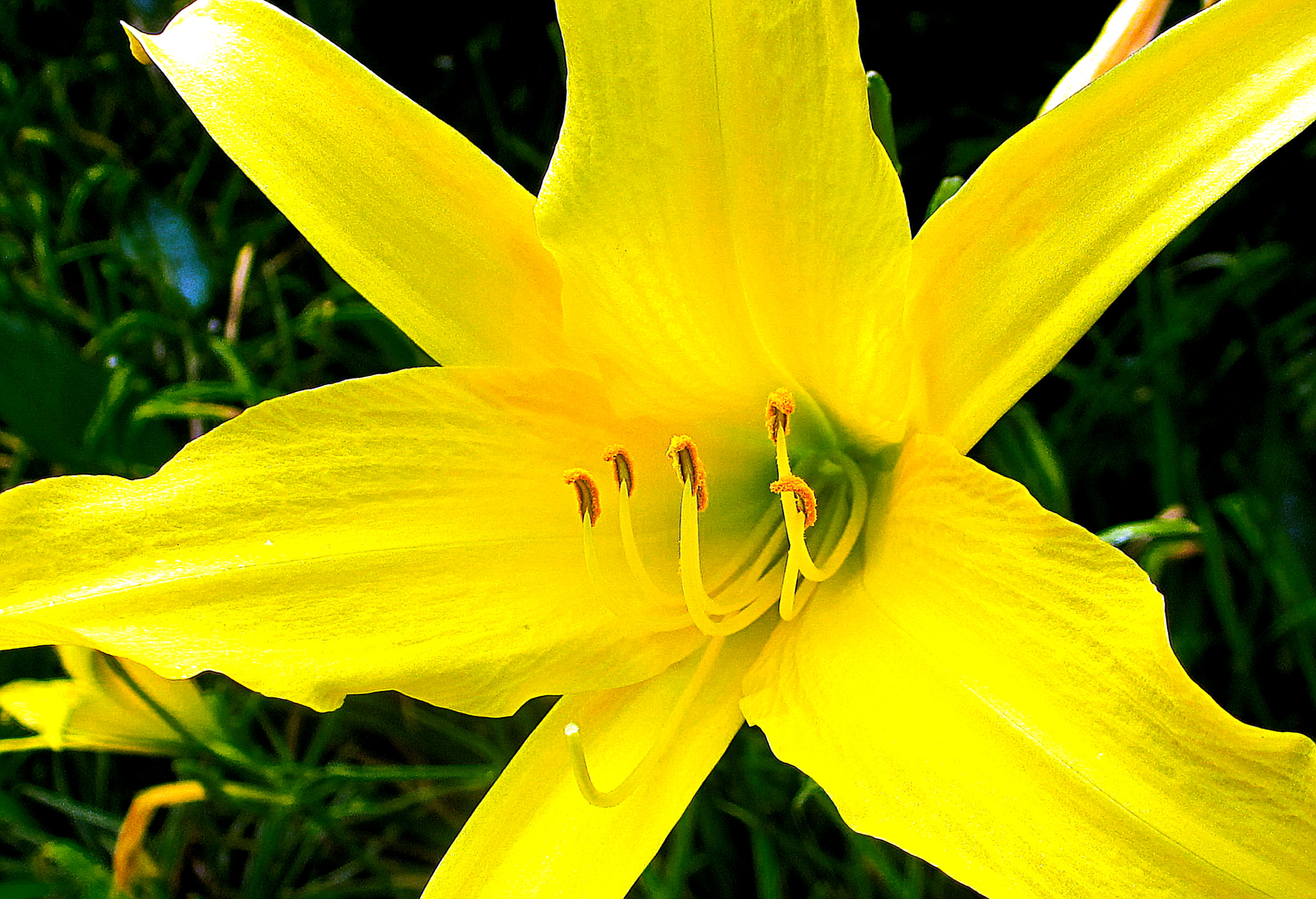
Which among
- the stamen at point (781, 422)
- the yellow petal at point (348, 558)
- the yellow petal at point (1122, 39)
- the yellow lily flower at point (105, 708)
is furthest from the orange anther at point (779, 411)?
the yellow lily flower at point (105, 708)

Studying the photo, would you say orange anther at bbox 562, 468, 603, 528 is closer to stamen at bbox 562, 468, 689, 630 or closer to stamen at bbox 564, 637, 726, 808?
stamen at bbox 562, 468, 689, 630

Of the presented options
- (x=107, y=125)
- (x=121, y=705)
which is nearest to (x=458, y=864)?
(x=121, y=705)

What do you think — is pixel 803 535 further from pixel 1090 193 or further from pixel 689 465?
pixel 1090 193

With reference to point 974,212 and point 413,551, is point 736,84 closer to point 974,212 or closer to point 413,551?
point 974,212

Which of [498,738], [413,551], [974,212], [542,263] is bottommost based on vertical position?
[498,738]

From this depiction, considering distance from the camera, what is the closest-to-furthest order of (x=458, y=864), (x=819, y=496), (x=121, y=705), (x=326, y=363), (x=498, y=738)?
1. (x=458, y=864)
2. (x=819, y=496)
3. (x=121, y=705)
4. (x=498, y=738)
5. (x=326, y=363)

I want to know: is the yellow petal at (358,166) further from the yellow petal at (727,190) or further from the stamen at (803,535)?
the stamen at (803,535)
